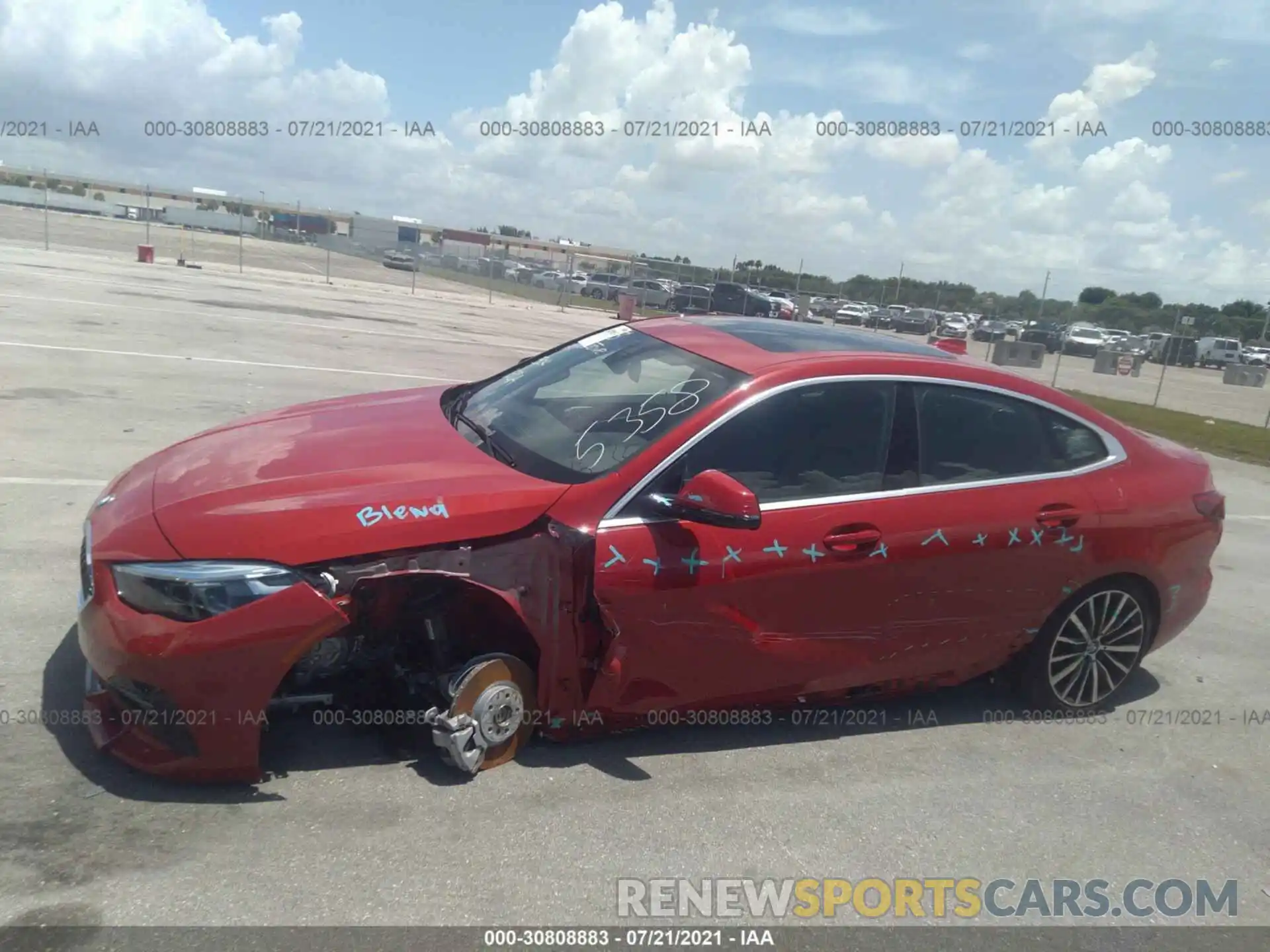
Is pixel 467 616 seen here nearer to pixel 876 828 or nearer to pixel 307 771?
pixel 307 771

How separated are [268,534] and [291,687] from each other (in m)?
0.66

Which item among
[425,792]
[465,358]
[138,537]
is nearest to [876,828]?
[425,792]

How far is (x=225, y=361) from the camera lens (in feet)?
40.8

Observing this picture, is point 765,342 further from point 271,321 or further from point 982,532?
point 271,321

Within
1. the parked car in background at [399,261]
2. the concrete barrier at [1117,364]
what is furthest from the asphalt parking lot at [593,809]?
the parked car in background at [399,261]

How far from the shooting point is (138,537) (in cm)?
342

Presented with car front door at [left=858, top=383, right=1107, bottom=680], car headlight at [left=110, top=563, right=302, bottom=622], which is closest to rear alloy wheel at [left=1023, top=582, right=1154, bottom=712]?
car front door at [left=858, top=383, right=1107, bottom=680]

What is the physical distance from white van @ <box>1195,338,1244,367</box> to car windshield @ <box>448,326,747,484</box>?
47.9 m

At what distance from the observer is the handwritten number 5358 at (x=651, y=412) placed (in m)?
4.07

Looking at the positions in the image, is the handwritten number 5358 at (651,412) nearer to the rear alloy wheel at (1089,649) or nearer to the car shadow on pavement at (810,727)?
the car shadow on pavement at (810,727)

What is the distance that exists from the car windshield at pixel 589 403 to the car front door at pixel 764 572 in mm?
250

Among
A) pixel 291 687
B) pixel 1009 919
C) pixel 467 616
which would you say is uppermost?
pixel 467 616

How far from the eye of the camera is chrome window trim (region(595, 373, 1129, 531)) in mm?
3770

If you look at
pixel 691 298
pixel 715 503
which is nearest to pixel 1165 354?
pixel 691 298
